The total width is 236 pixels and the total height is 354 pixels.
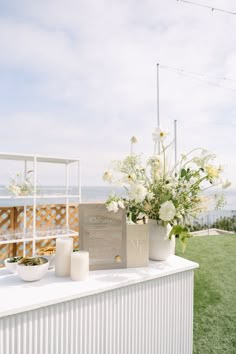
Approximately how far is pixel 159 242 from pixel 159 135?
48 cm

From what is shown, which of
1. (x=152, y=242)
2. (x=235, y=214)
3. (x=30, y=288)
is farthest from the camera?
(x=235, y=214)

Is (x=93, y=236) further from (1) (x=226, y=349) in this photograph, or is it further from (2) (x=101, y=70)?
(2) (x=101, y=70)

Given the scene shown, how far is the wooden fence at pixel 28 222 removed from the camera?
134 inches

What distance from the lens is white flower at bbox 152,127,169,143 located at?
3.24ft

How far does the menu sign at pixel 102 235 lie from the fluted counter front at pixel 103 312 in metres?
0.04

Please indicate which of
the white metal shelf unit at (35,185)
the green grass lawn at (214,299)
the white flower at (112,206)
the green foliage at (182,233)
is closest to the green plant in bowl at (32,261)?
the white flower at (112,206)

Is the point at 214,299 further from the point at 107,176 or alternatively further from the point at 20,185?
the point at 20,185

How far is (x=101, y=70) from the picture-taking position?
138 inches

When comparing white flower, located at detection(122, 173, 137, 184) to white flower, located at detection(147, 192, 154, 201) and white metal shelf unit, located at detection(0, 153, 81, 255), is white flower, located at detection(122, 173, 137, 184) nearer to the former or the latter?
white flower, located at detection(147, 192, 154, 201)

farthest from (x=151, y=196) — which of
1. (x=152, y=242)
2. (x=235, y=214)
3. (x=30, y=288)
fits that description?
(x=235, y=214)

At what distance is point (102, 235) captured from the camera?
2.92 feet

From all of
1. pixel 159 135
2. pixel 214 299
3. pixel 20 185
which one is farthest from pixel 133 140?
pixel 20 185

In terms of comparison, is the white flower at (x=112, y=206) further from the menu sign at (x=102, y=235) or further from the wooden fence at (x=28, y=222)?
the wooden fence at (x=28, y=222)

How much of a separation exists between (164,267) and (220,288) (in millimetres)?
1929
